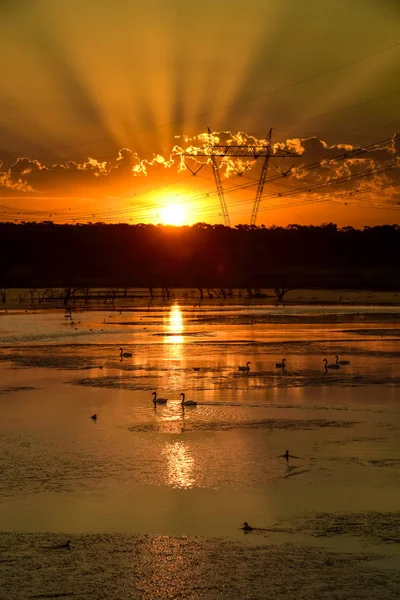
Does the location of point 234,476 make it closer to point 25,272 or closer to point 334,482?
point 334,482

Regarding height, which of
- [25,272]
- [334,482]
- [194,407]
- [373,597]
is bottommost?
[373,597]

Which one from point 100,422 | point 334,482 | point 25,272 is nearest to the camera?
point 334,482

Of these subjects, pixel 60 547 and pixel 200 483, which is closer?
pixel 60 547

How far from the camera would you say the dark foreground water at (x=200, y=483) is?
10406mm

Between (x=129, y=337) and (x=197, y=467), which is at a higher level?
(x=129, y=337)

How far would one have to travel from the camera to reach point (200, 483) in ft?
48.1

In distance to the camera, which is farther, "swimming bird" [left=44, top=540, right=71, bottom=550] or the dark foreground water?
"swimming bird" [left=44, top=540, right=71, bottom=550]

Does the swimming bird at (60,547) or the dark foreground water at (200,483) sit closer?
the dark foreground water at (200,483)

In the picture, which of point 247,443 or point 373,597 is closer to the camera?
→ point 373,597

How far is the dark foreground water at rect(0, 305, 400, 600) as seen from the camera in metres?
10.4

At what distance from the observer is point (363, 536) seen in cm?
1175

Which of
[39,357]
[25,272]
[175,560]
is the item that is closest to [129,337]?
[39,357]

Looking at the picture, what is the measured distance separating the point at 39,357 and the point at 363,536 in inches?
1054

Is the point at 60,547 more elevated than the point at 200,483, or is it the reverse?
the point at 200,483
